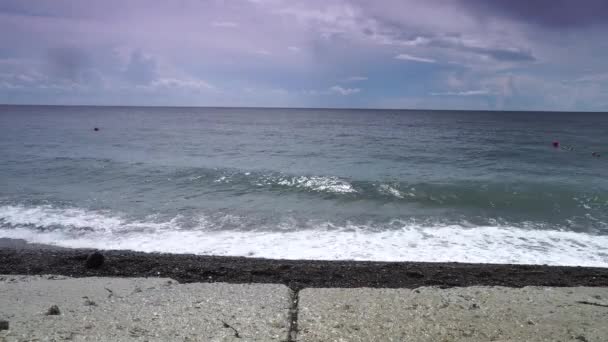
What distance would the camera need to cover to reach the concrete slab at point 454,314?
13.8 feet

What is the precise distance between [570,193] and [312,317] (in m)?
15.3

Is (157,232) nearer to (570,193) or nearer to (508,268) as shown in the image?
(508,268)

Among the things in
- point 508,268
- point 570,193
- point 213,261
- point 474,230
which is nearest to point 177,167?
point 213,261

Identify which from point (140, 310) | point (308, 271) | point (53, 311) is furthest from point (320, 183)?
point (53, 311)

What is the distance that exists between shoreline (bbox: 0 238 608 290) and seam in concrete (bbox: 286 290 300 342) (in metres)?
Answer: 0.48

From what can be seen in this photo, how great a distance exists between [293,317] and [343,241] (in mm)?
4827

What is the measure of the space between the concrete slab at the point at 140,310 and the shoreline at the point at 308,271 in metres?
0.71

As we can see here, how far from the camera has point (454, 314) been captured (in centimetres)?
469

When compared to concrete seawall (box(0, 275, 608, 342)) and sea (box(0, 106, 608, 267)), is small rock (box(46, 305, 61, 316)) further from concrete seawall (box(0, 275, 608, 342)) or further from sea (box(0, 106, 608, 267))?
sea (box(0, 106, 608, 267))

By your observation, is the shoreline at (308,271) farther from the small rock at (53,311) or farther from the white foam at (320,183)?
the white foam at (320,183)

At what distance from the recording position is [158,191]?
1480 centimetres

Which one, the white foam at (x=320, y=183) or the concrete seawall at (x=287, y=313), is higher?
the white foam at (x=320, y=183)

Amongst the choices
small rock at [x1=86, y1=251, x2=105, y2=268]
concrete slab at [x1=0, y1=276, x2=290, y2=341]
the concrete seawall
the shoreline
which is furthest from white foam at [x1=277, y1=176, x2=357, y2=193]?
concrete slab at [x1=0, y1=276, x2=290, y2=341]

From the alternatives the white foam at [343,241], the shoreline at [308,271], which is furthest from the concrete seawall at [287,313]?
the white foam at [343,241]
